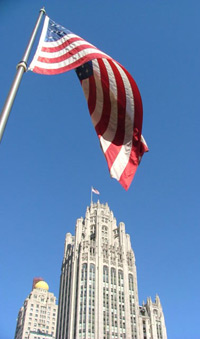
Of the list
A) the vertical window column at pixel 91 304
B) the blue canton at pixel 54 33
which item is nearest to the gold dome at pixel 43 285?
the vertical window column at pixel 91 304

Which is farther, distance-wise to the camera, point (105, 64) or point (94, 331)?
point (94, 331)

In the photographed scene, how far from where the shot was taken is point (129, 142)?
870 inches

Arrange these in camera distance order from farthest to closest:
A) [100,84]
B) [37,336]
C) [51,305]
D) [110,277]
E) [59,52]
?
[51,305], [37,336], [110,277], [100,84], [59,52]

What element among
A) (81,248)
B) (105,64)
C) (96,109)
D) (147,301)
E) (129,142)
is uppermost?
(81,248)

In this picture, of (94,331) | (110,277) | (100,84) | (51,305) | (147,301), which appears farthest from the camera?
(51,305)

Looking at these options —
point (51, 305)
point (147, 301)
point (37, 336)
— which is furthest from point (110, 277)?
point (51, 305)

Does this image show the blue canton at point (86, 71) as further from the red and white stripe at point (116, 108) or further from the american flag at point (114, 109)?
the red and white stripe at point (116, 108)

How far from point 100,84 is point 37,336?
168107mm

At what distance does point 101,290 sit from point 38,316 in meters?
90.5

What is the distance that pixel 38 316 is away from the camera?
175m

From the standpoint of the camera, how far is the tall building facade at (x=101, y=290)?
96875mm

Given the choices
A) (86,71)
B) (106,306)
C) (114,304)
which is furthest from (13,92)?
(114,304)

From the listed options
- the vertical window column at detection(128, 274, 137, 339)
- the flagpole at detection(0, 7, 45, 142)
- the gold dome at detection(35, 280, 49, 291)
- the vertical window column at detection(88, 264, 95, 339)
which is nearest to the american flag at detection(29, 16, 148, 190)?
the flagpole at detection(0, 7, 45, 142)

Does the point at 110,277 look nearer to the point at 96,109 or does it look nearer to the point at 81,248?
the point at 81,248
